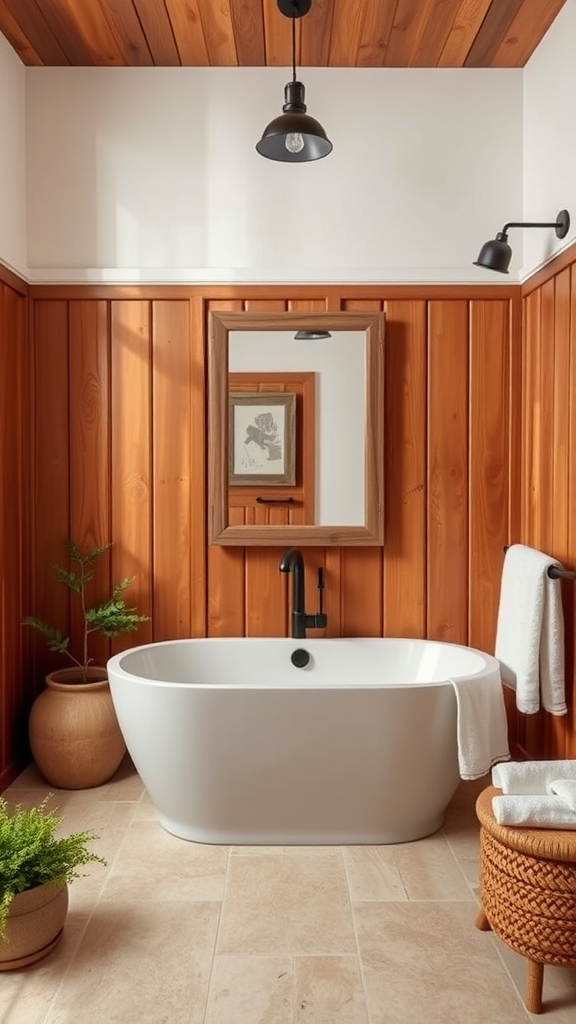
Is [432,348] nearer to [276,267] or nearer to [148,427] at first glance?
[276,267]

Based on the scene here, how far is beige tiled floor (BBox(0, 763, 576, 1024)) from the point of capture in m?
1.79

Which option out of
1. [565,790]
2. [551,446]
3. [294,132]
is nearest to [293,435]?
[551,446]

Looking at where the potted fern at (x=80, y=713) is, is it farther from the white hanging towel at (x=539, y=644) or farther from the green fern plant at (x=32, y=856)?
the white hanging towel at (x=539, y=644)

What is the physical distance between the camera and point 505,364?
3.18 m

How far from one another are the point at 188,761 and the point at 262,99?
2.49 m

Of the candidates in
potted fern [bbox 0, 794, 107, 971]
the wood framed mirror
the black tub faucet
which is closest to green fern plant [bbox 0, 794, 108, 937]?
potted fern [bbox 0, 794, 107, 971]

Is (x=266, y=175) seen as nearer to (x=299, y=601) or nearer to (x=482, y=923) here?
(x=299, y=601)

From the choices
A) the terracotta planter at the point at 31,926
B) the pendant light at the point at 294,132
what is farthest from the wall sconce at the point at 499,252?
the terracotta planter at the point at 31,926

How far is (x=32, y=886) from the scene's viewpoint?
74.3 inches

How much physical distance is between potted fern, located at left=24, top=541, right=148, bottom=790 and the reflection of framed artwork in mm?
645

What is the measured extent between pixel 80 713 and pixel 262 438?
1.24 meters

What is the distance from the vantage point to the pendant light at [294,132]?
244 cm

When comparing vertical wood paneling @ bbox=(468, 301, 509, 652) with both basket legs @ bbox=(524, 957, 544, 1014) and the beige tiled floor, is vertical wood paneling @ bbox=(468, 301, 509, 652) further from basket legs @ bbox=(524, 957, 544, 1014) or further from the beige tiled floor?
basket legs @ bbox=(524, 957, 544, 1014)

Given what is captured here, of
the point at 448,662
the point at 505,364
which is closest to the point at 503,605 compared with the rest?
the point at 448,662
